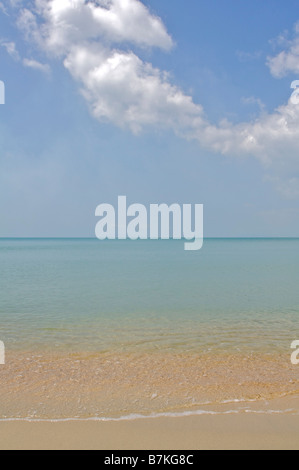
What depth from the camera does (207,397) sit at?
19.1 ft

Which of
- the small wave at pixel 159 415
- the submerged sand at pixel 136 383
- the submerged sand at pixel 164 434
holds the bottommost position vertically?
the submerged sand at pixel 164 434

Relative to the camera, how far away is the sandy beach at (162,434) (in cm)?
434

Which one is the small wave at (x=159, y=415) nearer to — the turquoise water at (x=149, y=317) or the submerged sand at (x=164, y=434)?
the submerged sand at (x=164, y=434)

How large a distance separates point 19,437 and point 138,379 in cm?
261

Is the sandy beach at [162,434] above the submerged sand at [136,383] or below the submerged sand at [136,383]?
below

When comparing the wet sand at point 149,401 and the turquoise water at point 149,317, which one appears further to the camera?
the turquoise water at point 149,317

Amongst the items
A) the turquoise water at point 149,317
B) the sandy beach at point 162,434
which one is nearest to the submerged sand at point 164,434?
the sandy beach at point 162,434

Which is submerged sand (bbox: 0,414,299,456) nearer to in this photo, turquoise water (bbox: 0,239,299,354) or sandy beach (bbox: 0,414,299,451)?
sandy beach (bbox: 0,414,299,451)

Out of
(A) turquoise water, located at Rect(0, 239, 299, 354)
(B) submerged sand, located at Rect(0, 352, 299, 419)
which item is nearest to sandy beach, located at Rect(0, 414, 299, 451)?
(B) submerged sand, located at Rect(0, 352, 299, 419)

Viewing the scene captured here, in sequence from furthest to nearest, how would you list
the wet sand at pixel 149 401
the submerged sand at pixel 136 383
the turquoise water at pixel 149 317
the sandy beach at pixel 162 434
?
the turquoise water at pixel 149 317, the submerged sand at pixel 136 383, the wet sand at pixel 149 401, the sandy beach at pixel 162 434

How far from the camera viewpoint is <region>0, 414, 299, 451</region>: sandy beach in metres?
4.34

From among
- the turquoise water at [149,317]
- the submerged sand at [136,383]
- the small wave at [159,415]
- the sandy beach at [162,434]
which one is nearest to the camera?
the sandy beach at [162,434]
